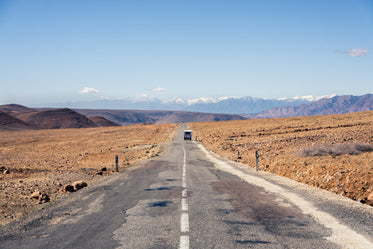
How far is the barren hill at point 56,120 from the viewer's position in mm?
166000

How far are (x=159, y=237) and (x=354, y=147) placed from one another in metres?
18.5

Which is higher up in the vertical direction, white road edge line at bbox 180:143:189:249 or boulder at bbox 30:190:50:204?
white road edge line at bbox 180:143:189:249

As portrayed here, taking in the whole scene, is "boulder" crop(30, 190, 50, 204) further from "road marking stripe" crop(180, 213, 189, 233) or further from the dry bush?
the dry bush

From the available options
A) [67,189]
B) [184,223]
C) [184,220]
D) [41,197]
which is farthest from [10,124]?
[184,223]

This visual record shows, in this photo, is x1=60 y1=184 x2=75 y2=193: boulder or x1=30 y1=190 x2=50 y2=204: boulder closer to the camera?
x1=30 y1=190 x2=50 y2=204: boulder

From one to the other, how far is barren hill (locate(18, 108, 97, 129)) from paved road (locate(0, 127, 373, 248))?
16644 cm

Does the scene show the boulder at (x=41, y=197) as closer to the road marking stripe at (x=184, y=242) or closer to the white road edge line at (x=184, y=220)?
the white road edge line at (x=184, y=220)

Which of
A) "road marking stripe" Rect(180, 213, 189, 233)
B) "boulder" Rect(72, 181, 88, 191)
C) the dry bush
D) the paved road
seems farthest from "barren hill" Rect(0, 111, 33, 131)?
"road marking stripe" Rect(180, 213, 189, 233)

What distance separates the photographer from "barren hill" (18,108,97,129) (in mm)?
A: 166000

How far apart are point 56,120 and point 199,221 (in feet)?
613

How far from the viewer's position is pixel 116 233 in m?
6.56

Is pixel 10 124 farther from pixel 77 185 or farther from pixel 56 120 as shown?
pixel 77 185

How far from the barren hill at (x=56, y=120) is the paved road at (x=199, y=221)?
16644 cm

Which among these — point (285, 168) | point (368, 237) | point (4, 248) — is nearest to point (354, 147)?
point (285, 168)
